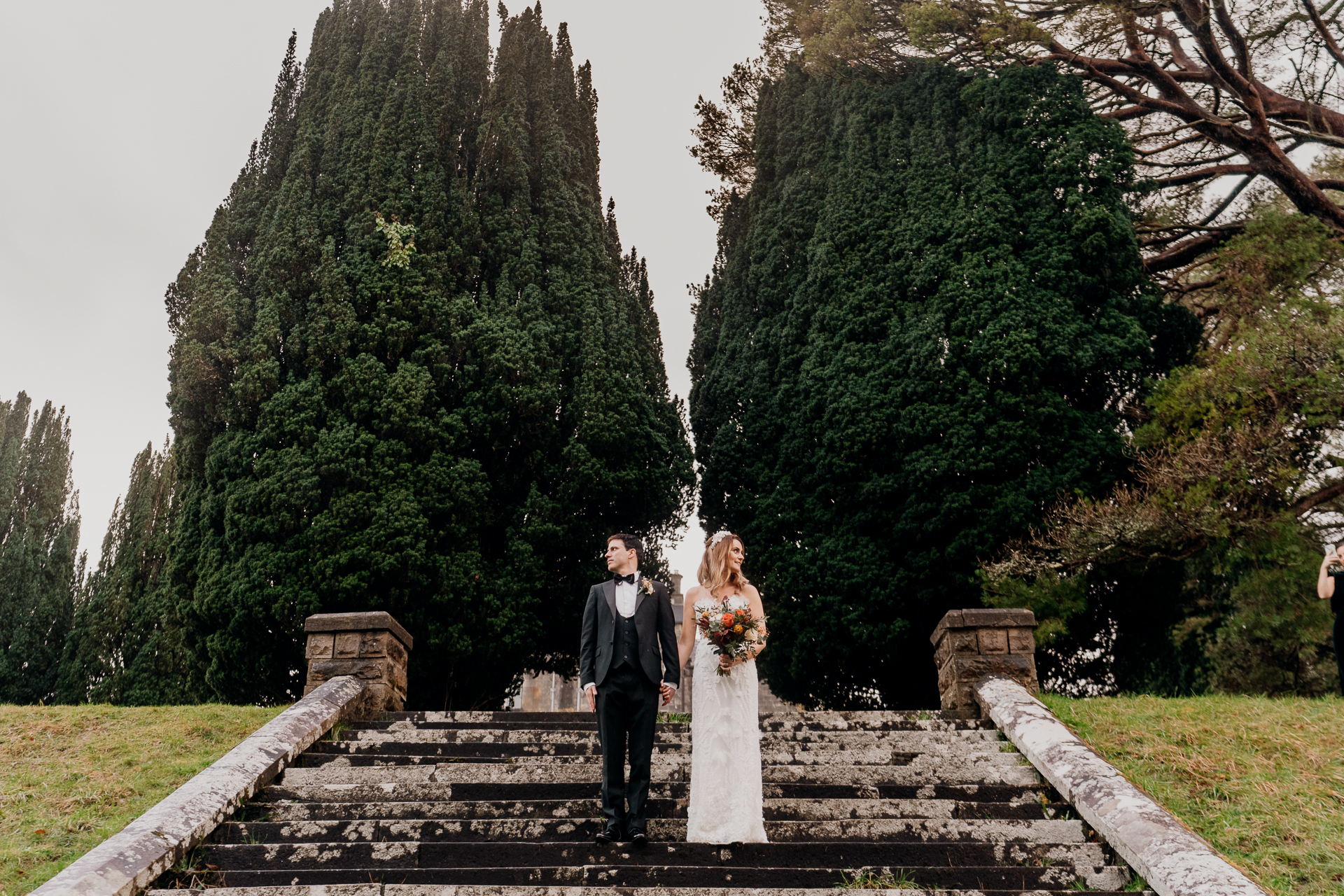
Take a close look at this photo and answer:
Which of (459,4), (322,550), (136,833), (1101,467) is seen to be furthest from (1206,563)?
(459,4)

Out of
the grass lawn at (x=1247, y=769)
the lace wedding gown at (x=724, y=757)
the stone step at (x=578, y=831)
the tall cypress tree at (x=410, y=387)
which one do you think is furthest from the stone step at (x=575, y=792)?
the tall cypress tree at (x=410, y=387)

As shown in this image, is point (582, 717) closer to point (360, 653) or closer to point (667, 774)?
point (667, 774)

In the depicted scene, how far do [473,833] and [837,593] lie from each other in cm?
653

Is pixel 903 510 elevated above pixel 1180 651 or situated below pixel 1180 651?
above

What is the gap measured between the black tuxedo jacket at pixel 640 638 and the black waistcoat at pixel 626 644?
0.06 ft

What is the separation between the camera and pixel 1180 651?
43.3 feet

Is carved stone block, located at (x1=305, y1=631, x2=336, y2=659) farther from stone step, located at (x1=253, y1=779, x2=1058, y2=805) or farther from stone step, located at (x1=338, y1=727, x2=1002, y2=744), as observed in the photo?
stone step, located at (x1=253, y1=779, x2=1058, y2=805)

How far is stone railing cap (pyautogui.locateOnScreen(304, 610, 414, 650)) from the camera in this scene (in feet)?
25.3

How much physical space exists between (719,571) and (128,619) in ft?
47.6

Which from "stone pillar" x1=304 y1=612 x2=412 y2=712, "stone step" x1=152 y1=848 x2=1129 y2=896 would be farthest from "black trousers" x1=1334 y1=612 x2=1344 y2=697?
"stone pillar" x1=304 y1=612 x2=412 y2=712

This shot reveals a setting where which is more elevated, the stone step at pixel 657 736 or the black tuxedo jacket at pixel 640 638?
the black tuxedo jacket at pixel 640 638

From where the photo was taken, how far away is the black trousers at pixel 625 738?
15.8 feet

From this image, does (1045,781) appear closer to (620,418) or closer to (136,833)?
(136,833)

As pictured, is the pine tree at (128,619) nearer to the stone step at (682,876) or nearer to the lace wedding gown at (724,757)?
the stone step at (682,876)
